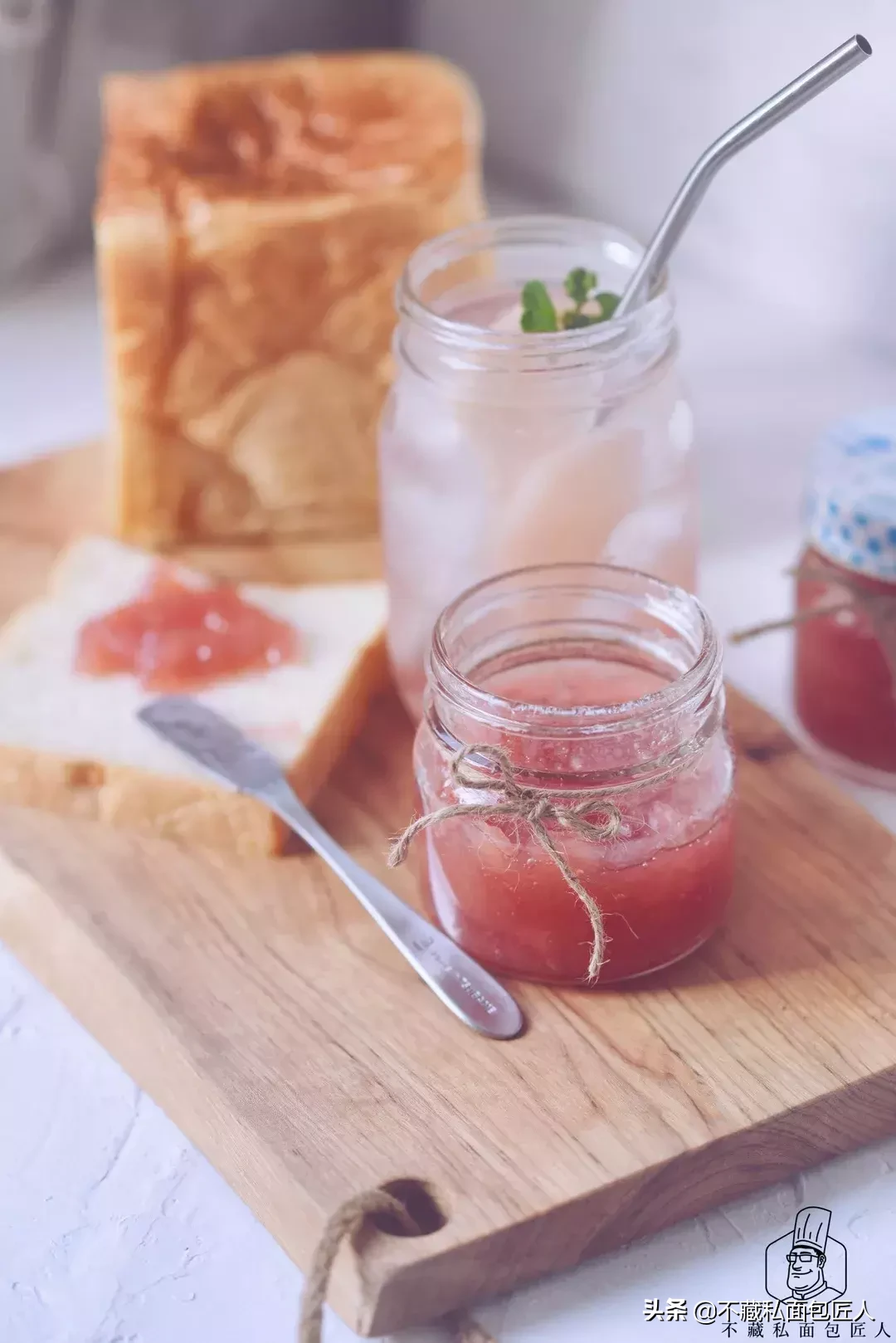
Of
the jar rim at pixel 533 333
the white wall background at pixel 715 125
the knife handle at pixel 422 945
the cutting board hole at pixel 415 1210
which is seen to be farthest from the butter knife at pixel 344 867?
the white wall background at pixel 715 125

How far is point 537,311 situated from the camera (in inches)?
51.1

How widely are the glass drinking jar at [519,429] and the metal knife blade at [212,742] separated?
0.18m

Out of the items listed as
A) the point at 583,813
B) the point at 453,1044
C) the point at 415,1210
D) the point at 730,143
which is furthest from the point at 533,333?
the point at 415,1210

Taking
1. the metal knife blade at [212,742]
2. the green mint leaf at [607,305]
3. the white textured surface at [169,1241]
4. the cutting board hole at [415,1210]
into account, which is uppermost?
the green mint leaf at [607,305]

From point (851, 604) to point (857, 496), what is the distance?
98mm

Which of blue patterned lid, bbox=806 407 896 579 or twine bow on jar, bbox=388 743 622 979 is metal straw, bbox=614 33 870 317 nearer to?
blue patterned lid, bbox=806 407 896 579

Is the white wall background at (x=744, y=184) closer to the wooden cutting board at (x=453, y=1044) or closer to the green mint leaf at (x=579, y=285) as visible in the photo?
the green mint leaf at (x=579, y=285)

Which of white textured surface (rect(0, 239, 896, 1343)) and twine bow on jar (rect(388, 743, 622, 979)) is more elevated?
twine bow on jar (rect(388, 743, 622, 979))

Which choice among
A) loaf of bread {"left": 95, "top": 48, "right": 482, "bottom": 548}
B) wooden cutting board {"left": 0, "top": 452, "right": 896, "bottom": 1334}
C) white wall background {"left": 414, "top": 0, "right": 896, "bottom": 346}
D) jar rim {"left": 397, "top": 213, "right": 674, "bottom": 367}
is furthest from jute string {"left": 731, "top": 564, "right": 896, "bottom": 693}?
white wall background {"left": 414, "top": 0, "right": 896, "bottom": 346}

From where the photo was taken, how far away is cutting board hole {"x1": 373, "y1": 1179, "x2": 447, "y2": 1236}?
39.6 inches

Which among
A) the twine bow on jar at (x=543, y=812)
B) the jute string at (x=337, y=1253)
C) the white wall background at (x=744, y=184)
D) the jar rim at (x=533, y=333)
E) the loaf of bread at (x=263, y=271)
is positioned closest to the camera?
the jute string at (x=337, y=1253)

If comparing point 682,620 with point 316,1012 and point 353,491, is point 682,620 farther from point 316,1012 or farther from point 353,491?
point 353,491

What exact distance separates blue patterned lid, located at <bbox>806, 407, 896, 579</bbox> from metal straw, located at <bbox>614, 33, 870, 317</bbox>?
24 centimetres

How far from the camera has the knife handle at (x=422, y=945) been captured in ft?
3.76
